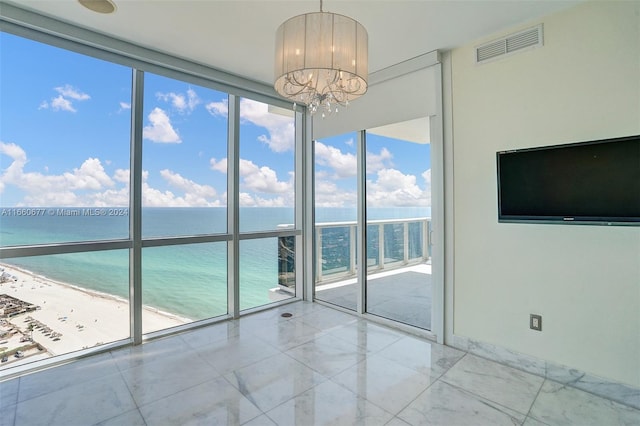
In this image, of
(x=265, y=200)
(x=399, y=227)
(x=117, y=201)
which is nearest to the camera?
(x=117, y=201)

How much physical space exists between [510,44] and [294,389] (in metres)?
3.19

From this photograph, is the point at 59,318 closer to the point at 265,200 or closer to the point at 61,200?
the point at 61,200

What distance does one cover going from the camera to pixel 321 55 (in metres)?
1.52

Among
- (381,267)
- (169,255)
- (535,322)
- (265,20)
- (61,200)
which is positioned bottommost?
(535,322)

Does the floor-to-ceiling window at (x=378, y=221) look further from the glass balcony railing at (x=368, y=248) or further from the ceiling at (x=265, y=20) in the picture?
the ceiling at (x=265, y=20)

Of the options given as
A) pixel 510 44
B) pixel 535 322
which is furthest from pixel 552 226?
pixel 510 44

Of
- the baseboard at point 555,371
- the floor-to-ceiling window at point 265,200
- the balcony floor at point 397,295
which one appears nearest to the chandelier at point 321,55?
the floor-to-ceiling window at point 265,200

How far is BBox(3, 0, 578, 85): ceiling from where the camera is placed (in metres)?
2.21

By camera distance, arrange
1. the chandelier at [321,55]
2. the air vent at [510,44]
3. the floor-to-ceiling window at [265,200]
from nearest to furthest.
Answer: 1. the chandelier at [321,55]
2. the air vent at [510,44]
3. the floor-to-ceiling window at [265,200]

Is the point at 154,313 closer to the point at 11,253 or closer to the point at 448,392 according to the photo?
the point at 11,253

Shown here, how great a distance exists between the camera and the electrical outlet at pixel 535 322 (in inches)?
94.0

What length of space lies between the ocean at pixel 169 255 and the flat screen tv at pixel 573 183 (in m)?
0.93

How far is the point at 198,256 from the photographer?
343 centimetres

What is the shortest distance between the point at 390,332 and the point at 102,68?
3789 millimetres
